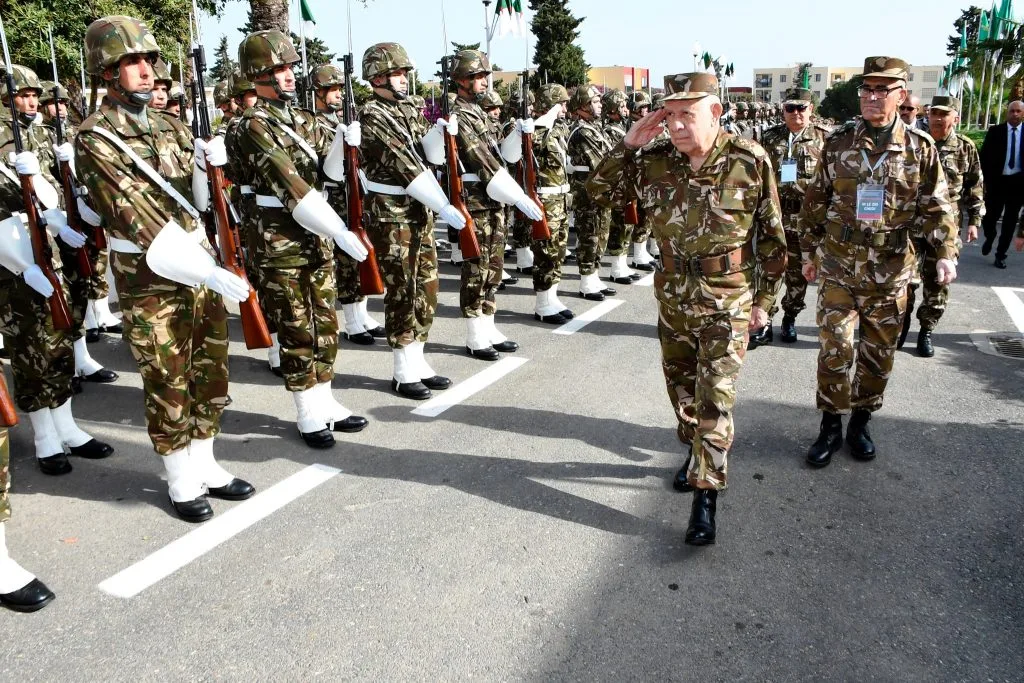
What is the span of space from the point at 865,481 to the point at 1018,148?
8034mm

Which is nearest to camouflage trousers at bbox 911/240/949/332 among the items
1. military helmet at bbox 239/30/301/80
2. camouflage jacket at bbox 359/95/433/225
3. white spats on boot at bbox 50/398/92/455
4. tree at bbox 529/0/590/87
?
camouflage jacket at bbox 359/95/433/225

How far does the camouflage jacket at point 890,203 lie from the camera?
4.30m

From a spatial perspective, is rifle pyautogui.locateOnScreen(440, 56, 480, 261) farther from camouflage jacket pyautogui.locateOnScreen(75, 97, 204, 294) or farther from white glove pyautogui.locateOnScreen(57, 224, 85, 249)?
white glove pyautogui.locateOnScreen(57, 224, 85, 249)

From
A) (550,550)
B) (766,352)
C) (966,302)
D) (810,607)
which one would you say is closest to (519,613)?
(550,550)

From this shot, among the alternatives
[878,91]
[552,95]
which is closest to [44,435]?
[878,91]

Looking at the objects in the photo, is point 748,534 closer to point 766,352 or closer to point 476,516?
point 476,516

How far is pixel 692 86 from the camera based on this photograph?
3436 mm

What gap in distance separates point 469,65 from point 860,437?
387cm

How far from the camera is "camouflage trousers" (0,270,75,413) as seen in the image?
436cm

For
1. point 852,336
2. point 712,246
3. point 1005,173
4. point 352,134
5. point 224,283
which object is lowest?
point 852,336

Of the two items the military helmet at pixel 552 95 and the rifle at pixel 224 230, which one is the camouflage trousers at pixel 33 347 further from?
the military helmet at pixel 552 95

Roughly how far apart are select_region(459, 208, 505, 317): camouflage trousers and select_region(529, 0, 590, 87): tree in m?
44.6

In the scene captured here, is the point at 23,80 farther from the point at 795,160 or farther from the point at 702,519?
the point at 795,160

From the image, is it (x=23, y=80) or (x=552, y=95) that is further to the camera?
(x=552, y=95)
